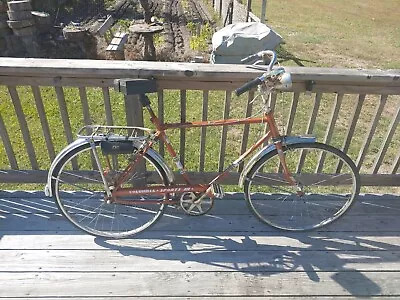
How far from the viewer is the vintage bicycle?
2.34 m

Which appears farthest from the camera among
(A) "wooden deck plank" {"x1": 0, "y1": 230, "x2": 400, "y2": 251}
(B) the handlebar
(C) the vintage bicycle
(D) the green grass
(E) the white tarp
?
(D) the green grass

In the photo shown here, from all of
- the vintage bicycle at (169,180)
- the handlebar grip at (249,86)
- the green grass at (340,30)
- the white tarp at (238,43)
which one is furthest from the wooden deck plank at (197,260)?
the green grass at (340,30)

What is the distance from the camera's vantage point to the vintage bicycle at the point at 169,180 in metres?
2.34

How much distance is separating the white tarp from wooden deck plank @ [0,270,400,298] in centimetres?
633

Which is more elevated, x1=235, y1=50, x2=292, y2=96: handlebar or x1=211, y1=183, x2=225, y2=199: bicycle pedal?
x1=235, y1=50, x2=292, y2=96: handlebar

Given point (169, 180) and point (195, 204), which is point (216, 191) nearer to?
point (195, 204)

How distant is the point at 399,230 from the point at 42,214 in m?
2.61

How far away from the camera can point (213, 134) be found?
498cm

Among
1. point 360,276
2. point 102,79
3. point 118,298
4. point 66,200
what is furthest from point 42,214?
point 360,276

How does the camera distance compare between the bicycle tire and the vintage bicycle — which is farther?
the bicycle tire

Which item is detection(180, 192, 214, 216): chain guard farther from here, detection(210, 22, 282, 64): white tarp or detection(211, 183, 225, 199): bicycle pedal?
detection(210, 22, 282, 64): white tarp

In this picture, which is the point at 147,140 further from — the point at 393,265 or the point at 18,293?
the point at 393,265

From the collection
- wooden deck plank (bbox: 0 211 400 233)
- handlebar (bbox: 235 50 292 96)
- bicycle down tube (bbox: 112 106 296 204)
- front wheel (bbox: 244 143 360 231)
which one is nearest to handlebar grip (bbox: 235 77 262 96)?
handlebar (bbox: 235 50 292 96)

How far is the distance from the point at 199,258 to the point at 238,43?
648 cm
